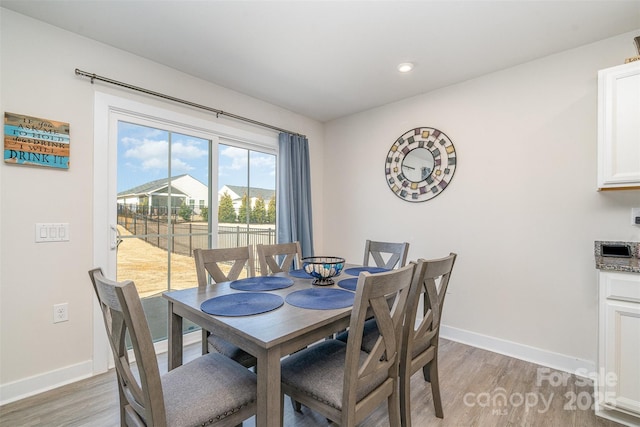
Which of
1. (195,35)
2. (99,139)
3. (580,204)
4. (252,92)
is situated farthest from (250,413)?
(252,92)

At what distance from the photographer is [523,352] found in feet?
8.08

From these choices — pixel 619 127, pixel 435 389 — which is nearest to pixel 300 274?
pixel 435 389

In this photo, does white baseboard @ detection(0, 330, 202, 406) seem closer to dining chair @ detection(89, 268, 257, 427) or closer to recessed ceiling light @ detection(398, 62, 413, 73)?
dining chair @ detection(89, 268, 257, 427)

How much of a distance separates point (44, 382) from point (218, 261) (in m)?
1.44

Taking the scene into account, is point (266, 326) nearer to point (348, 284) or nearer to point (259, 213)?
point (348, 284)

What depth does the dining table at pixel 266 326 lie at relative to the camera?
108cm

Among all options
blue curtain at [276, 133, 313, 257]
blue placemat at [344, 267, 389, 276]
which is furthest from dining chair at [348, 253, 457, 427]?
blue curtain at [276, 133, 313, 257]

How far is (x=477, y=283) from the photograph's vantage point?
275cm

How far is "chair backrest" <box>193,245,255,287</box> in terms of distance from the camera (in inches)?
76.4

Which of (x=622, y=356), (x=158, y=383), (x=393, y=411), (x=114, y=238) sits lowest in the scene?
(x=393, y=411)

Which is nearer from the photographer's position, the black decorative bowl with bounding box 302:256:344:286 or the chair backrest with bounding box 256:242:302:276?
the black decorative bowl with bounding box 302:256:344:286

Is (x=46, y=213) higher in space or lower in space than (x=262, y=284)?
higher

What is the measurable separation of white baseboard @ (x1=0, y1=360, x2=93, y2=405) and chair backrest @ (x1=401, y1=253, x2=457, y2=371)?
2331 mm

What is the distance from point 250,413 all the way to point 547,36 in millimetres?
3055
